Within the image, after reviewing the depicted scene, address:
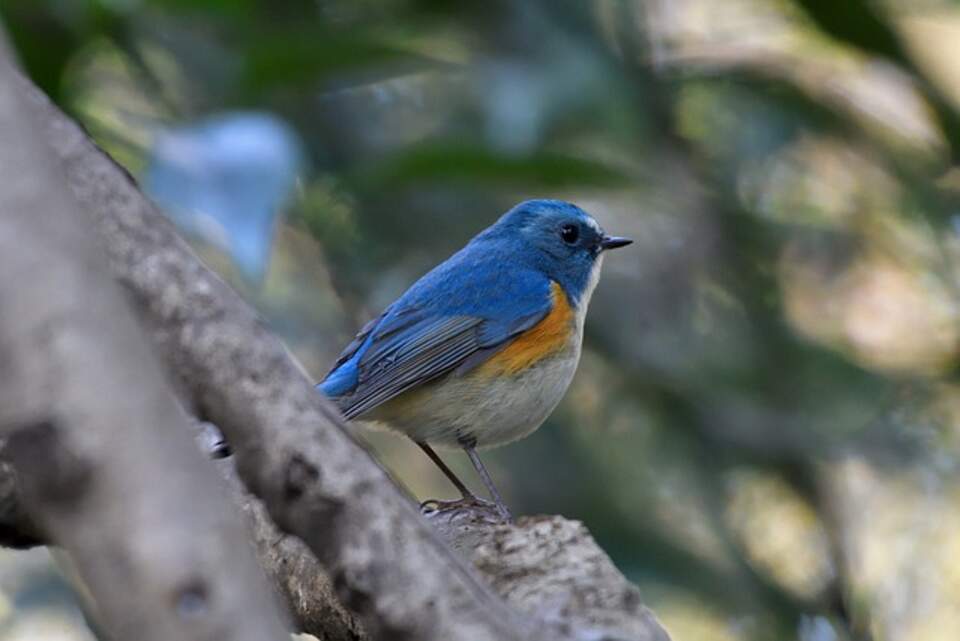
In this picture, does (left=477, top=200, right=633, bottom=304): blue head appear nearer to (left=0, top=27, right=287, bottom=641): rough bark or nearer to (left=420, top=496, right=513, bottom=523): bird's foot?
(left=420, top=496, right=513, bottom=523): bird's foot

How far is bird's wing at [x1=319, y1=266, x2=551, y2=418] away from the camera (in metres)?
4.72

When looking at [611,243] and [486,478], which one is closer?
[486,478]

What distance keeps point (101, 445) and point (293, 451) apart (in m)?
0.67

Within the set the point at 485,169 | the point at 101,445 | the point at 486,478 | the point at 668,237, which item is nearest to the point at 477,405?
the point at 486,478

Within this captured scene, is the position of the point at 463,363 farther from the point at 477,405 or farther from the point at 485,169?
the point at 485,169

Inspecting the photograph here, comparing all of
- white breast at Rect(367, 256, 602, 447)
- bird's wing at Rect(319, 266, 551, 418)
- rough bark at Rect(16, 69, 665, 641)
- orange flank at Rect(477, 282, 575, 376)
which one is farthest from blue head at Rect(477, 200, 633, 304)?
rough bark at Rect(16, 69, 665, 641)

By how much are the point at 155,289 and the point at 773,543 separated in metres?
5.26

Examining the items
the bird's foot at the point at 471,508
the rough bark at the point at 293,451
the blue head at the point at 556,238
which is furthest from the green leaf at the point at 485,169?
the rough bark at the point at 293,451

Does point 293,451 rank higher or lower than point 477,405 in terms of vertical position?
higher

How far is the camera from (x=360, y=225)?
5.92 meters

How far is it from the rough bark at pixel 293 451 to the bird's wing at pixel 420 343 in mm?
2498

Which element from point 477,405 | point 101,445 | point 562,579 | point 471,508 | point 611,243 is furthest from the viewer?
point 611,243

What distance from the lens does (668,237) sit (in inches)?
271

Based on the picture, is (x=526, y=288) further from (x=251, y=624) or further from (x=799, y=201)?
(x=251, y=624)
